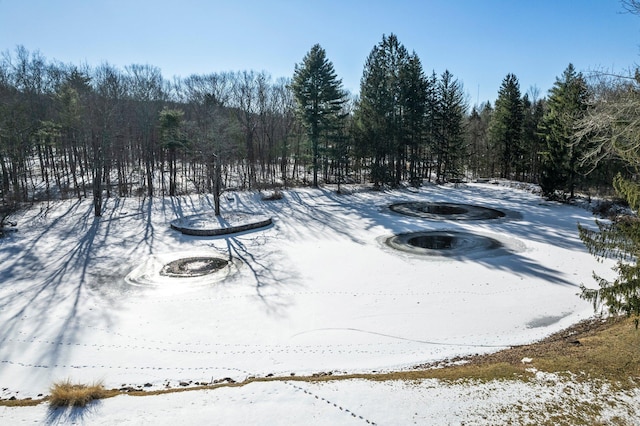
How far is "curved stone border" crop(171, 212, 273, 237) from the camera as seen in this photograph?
17031 millimetres

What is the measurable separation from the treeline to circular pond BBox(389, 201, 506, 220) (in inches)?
236

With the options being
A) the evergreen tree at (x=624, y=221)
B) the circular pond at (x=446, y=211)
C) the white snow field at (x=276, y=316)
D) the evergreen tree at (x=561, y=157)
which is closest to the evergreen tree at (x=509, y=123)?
the evergreen tree at (x=561, y=157)

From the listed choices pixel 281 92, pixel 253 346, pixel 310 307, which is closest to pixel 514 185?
pixel 281 92

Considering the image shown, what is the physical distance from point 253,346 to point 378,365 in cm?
260

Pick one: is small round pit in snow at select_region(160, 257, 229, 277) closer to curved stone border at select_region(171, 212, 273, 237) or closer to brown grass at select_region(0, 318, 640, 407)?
curved stone border at select_region(171, 212, 273, 237)

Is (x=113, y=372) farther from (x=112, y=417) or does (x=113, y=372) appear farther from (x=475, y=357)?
(x=475, y=357)

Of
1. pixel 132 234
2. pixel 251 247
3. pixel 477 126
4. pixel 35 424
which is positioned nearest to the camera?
pixel 35 424

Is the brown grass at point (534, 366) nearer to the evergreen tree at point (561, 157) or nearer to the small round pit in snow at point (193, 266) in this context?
the small round pit in snow at point (193, 266)

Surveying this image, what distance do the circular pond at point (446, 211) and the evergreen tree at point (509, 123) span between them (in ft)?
50.7

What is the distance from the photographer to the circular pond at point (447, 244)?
13966 millimetres

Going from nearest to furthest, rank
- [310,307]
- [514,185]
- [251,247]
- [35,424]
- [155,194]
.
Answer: [35,424]
[310,307]
[251,247]
[155,194]
[514,185]

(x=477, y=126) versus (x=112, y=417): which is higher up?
(x=477, y=126)

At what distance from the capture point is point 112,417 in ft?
15.5

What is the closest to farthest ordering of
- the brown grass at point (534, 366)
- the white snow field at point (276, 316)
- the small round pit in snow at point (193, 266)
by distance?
the white snow field at point (276, 316), the brown grass at point (534, 366), the small round pit in snow at point (193, 266)
